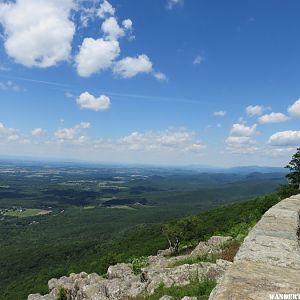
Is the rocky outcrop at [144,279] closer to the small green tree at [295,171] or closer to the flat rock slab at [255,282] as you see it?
the flat rock slab at [255,282]

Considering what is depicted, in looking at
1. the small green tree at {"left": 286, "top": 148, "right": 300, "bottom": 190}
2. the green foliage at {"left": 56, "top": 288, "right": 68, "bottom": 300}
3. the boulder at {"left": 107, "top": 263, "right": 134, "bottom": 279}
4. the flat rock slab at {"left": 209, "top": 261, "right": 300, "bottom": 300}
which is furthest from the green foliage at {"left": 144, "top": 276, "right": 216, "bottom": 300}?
the small green tree at {"left": 286, "top": 148, "right": 300, "bottom": 190}

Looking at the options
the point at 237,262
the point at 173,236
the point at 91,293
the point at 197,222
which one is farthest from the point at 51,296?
the point at 237,262

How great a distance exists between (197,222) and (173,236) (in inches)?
208

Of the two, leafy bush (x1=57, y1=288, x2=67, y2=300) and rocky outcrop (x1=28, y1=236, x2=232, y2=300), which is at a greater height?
rocky outcrop (x1=28, y1=236, x2=232, y2=300)

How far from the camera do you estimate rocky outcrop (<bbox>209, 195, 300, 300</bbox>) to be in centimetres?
869

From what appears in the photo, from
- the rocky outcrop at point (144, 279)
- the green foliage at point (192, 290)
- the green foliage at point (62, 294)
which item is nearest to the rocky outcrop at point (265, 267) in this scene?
the green foliage at point (192, 290)

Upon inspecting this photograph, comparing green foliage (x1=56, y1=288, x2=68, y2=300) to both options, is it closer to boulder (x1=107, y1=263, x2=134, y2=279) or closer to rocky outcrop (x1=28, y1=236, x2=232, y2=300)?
rocky outcrop (x1=28, y1=236, x2=232, y2=300)

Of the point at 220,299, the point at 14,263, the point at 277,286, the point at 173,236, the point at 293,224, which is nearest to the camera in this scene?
the point at 220,299

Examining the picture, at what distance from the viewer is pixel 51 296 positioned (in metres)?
37.6

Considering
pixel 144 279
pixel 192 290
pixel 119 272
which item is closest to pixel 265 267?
pixel 192 290

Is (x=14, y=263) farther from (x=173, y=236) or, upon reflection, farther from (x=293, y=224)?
(x=293, y=224)

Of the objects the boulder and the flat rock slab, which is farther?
the boulder

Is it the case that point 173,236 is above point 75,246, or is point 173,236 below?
above

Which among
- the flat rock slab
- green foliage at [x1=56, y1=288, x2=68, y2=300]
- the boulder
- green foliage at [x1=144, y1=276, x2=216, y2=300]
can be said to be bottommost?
green foliage at [x1=56, y1=288, x2=68, y2=300]
